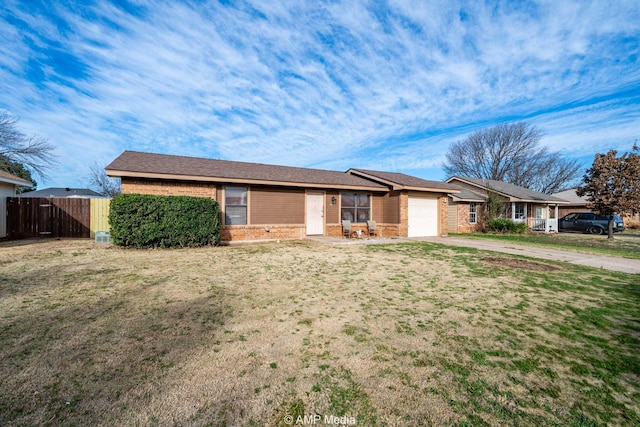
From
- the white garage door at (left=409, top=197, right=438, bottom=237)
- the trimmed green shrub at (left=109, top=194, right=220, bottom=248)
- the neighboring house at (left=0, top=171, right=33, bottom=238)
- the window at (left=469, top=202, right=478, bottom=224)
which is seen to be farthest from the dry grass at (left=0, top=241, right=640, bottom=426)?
the window at (left=469, top=202, right=478, bottom=224)

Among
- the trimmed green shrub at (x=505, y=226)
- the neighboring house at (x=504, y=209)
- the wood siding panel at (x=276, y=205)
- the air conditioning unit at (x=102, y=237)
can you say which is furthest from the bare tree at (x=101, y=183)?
the trimmed green shrub at (x=505, y=226)

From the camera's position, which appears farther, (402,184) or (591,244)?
(402,184)

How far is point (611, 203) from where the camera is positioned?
16719 mm

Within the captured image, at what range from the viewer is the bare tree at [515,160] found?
116 ft

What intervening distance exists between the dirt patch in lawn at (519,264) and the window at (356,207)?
7.15 meters

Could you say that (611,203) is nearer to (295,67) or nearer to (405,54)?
(405,54)

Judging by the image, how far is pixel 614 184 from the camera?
16891 millimetres

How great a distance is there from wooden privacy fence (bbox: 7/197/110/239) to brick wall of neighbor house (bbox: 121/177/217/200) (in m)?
4.01

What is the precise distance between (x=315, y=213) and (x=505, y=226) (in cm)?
1395

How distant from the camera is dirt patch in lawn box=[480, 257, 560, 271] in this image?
7223 mm

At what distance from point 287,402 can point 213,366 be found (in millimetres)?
880

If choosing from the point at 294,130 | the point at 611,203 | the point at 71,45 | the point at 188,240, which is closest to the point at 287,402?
the point at 188,240

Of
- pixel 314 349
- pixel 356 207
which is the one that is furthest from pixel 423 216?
pixel 314 349

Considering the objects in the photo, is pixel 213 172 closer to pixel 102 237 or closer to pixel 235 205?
pixel 235 205
